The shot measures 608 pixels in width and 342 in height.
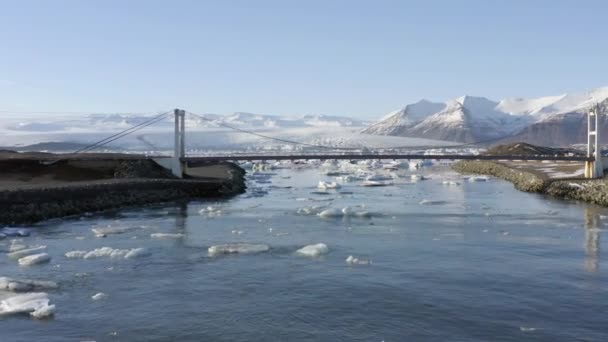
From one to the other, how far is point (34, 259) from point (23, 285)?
2510 mm

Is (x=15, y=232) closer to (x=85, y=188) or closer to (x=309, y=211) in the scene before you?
(x=85, y=188)

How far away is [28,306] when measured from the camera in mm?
10367

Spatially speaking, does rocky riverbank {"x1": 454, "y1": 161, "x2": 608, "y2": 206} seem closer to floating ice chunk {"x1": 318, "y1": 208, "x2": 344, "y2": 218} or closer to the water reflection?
the water reflection

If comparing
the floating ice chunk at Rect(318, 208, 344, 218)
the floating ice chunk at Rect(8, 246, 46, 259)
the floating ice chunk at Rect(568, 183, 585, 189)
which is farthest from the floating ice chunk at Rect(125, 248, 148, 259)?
the floating ice chunk at Rect(568, 183, 585, 189)

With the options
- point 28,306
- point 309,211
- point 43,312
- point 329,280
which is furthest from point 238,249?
point 309,211

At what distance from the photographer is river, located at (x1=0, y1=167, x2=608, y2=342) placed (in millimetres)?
9422

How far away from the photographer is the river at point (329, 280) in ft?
30.9

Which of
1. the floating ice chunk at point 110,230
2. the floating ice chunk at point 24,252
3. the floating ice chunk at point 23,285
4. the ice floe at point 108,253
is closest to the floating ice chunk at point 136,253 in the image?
the ice floe at point 108,253

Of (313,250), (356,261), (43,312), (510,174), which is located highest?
(510,174)

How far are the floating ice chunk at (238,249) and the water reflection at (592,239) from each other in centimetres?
732

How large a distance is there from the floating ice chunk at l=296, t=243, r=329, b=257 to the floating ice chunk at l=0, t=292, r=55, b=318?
6080 millimetres

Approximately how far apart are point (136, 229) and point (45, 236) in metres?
2.64

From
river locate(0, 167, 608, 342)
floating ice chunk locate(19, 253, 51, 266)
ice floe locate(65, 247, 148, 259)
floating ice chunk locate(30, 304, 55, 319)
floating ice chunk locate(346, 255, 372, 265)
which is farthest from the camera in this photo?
ice floe locate(65, 247, 148, 259)

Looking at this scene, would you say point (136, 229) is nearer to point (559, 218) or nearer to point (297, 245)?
point (297, 245)
